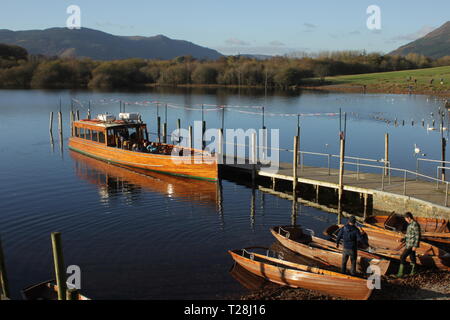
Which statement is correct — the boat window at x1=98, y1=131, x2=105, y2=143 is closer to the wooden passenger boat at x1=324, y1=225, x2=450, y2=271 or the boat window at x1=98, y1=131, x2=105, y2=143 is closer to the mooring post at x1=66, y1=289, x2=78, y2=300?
the wooden passenger boat at x1=324, y1=225, x2=450, y2=271

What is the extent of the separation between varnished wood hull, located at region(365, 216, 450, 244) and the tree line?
107416mm

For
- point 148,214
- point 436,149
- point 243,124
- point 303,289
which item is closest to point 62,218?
point 148,214

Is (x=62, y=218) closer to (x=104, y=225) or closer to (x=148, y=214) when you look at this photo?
(x=104, y=225)

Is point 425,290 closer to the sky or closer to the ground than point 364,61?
closer to the ground

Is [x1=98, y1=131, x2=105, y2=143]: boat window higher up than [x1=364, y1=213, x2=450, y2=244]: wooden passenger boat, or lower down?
higher up

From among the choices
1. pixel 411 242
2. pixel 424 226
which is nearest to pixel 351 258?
pixel 411 242

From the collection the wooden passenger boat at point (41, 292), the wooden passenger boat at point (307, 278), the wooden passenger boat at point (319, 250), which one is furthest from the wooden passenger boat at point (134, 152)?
the wooden passenger boat at point (41, 292)

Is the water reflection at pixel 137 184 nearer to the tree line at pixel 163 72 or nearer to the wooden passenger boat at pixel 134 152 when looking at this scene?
the wooden passenger boat at pixel 134 152

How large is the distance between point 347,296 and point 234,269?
4.84m

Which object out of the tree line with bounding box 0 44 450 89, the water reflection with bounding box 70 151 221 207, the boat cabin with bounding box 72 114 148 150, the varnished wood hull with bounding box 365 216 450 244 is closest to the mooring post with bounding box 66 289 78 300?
the varnished wood hull with bounding box 365 216 450 244

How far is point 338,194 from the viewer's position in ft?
93.8

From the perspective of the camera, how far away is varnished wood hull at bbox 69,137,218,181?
3266cm

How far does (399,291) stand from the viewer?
15445 millimetres

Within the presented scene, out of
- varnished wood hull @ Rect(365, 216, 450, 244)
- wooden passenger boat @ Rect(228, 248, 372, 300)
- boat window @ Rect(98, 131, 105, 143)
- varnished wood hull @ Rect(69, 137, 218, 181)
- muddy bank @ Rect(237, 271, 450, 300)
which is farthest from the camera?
boat window @ Rect(98, 131, 105, 143)
